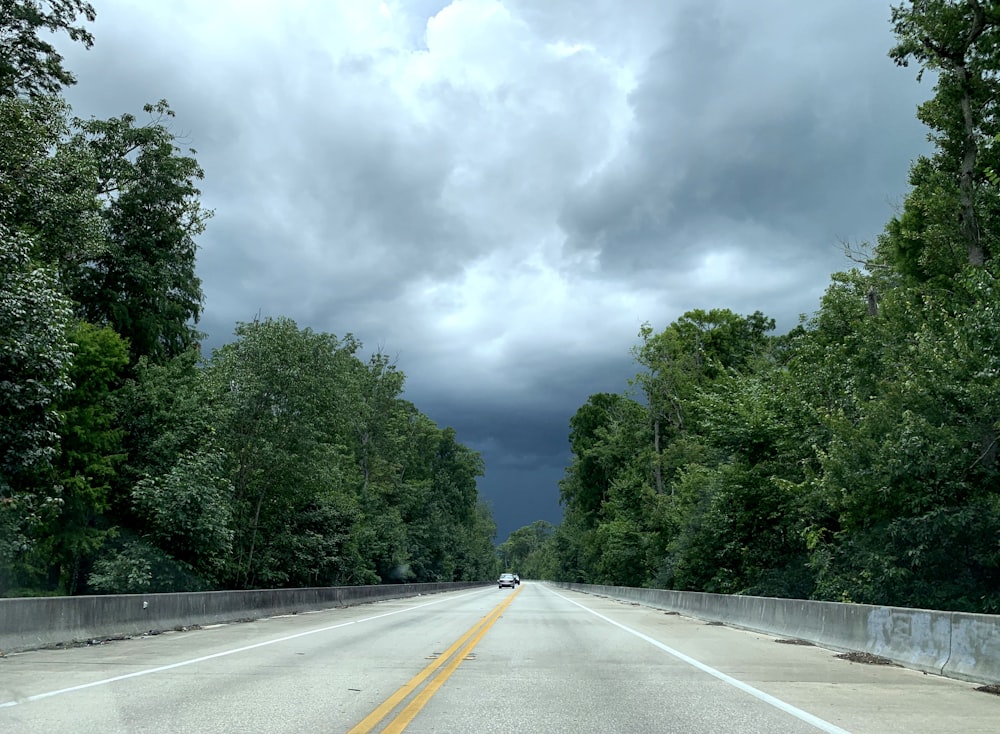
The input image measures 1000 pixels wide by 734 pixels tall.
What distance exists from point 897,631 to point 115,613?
540 inches

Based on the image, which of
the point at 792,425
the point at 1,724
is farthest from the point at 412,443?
the point at 1,724

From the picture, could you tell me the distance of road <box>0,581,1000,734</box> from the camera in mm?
7109

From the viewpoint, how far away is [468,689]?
916 cm

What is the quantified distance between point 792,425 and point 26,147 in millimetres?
24238

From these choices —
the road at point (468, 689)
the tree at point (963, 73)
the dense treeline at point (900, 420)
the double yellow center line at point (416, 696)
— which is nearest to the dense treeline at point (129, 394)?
the road at point (468, 689)

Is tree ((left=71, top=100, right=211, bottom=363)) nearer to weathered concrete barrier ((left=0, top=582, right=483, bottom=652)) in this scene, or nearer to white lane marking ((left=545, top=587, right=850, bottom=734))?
weathered concrete barrier ((left=0, top=582, right=483, bottom=652))

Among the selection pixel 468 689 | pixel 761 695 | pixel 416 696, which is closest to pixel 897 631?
pixel 761 695

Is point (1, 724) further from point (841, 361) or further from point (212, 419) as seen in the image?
point (212, 419)

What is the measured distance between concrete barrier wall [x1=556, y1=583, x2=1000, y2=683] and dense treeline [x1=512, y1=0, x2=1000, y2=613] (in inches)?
133

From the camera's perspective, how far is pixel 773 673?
36.7ft

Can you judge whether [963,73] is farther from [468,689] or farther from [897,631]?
[468,689]

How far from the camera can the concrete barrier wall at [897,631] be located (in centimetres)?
1023

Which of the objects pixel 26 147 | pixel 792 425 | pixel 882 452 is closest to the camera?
pixel 882 452

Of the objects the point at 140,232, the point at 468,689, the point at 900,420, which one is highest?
the point at 140,232
